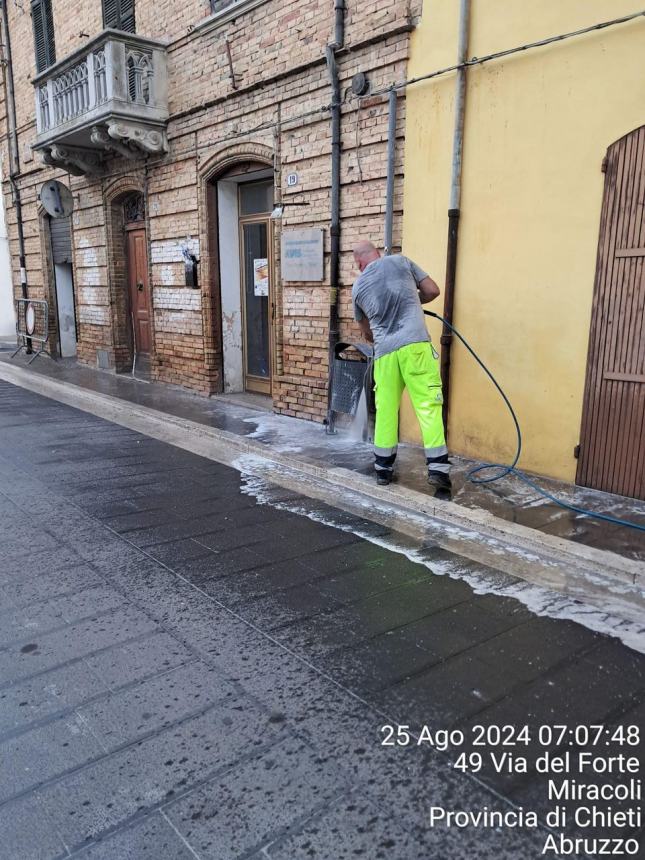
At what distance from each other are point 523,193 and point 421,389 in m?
1.91

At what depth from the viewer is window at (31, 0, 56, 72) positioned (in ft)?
43.2

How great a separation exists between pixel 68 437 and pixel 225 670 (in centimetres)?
540

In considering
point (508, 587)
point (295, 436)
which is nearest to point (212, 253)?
point (295, 436)

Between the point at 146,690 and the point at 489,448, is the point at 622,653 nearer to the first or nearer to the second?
the point at 146,690

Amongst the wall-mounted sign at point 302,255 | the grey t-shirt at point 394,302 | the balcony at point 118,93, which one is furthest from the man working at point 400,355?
the balcony at point 118,93

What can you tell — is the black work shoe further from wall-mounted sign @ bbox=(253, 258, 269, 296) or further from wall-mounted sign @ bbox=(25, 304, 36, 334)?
wall-mounted sign @ bbox=(25, 304, 36, 334)

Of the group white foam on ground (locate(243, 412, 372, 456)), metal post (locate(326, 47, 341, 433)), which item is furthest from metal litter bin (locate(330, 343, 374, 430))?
white foam on ground (locate(243, 412, 372, 456))

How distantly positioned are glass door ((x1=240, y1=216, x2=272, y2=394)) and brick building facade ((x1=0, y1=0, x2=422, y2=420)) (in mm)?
29

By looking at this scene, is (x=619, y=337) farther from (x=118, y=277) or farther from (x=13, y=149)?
(x=13, y=149)

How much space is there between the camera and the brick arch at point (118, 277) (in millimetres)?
11922

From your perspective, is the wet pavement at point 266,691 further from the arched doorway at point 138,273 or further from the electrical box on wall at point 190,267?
the arched doorway at point 138,273

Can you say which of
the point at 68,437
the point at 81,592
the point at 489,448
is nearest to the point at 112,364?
the point at 68,437

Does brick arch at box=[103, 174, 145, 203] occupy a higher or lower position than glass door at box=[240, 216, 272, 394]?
higher

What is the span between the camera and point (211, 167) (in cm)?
927
